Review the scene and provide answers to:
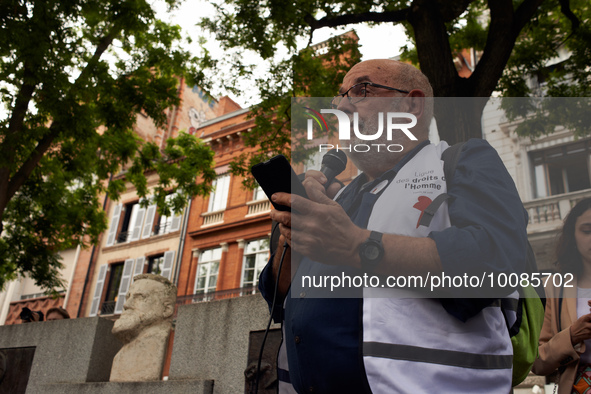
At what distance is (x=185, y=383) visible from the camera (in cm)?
450

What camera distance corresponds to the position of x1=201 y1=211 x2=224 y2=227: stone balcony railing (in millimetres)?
23797

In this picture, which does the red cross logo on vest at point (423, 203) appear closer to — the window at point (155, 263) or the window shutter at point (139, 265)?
the window at point (155, 263)

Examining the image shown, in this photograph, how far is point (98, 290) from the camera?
2523 cm

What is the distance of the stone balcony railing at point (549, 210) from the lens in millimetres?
11625

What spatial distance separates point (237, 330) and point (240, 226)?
59.2 ft

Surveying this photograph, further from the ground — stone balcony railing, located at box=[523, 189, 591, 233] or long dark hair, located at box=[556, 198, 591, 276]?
stone balcony railing, located at box=[523, 189, 591, 233]

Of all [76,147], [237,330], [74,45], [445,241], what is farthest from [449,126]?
[76,147]

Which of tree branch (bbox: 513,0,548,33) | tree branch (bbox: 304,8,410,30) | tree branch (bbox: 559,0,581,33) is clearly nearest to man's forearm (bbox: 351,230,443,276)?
tree branch (bbox: 304,8,410,30)

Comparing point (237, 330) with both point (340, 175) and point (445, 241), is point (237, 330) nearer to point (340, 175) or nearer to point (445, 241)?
point (340, 175)

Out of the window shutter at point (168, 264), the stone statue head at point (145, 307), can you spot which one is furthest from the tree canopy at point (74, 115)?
the window shutter at point (168, 264)

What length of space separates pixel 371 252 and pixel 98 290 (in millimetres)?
25905

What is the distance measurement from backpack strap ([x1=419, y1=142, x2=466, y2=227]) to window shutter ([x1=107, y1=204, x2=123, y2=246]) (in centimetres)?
2653

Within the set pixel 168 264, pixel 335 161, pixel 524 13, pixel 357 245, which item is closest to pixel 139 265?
pixel 168 264

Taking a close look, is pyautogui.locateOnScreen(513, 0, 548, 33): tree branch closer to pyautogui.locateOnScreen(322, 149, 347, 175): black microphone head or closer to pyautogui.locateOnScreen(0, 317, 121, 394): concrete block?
pyautogui.locateOnScreen(322, 149, 347, 175): black microphone head
